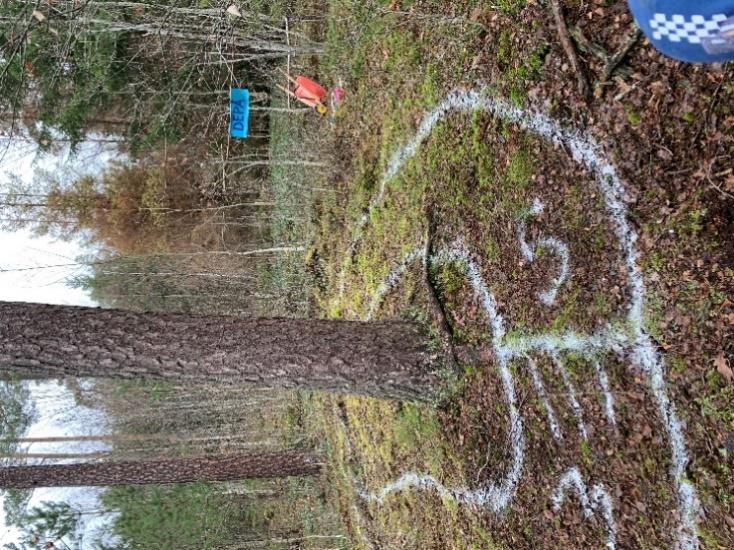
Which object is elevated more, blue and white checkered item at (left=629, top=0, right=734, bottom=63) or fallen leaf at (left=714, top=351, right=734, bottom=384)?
blue and white checkered item at (left=629, top=0, right=734, bottom=63)

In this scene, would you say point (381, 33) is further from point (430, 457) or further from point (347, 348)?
point (430, 457)

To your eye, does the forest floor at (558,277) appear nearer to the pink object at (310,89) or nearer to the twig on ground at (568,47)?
the twig on ground at (568,47)

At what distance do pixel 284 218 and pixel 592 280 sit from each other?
5.18 m

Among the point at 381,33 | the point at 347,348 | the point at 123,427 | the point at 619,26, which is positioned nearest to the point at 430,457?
the point at 347,348

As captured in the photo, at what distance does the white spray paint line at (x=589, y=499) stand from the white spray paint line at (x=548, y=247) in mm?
996

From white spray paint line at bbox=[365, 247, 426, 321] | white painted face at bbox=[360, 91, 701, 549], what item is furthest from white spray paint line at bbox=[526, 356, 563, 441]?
white spray paint line at bbox=[365, 247, 426, 321]

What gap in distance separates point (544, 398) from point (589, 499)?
0.59m

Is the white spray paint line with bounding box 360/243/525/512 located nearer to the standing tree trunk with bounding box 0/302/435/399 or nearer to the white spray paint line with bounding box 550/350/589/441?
the white spray paint line with bounding box 550/350/589/441

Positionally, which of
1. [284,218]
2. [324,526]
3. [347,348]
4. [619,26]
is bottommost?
[324,526]

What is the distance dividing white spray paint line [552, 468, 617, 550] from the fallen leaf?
0.96 metres

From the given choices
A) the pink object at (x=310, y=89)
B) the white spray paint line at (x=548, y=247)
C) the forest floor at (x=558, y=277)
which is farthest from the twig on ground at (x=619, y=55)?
the pink object at (x=310, y=89)

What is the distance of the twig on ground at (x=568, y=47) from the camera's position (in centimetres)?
344

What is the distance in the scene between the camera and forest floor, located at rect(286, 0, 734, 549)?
9.61 feet

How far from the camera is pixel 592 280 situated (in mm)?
3404
